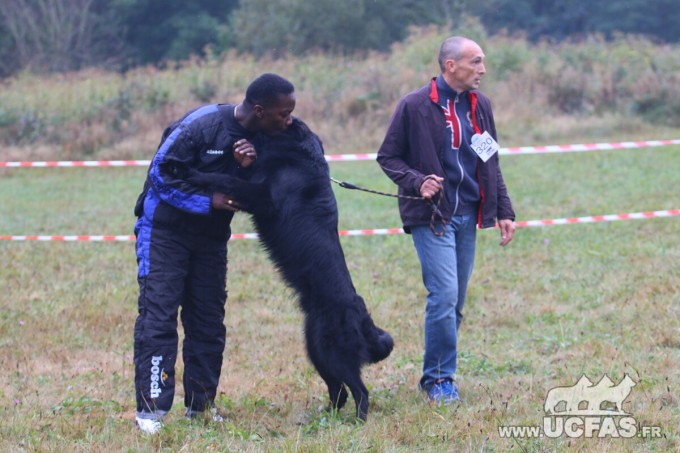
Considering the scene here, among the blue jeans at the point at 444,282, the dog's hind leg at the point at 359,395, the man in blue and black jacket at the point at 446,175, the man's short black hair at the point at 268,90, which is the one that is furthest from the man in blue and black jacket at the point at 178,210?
the blue jeans at the point at 444,282

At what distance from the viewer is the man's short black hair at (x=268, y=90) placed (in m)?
4.20

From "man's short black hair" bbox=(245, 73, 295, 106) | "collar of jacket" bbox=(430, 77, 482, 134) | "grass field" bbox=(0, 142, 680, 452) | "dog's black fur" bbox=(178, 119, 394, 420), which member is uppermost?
"man's short black hair" bbox=(245, 73, 295, 106)

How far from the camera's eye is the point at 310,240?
4.39m

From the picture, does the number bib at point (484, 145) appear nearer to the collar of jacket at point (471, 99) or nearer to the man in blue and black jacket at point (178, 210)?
the collar of jacket at point (471, 99)

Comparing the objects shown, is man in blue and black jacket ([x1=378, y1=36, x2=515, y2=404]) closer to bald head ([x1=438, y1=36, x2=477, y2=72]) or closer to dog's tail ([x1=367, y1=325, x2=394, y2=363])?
bald head ([x1=438, y1=36, x2=477, y2=72])

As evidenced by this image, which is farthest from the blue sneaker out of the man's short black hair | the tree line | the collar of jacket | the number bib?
the tree line

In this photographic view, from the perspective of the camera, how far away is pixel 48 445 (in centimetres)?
411

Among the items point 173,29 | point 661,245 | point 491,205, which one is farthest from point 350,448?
point 173,29

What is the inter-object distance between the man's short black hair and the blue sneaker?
178cm

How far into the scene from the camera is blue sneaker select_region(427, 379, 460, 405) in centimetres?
479

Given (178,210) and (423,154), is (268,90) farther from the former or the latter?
(423,154)

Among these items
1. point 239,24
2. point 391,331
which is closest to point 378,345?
point 391,331

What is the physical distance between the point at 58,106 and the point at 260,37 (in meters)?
19.1

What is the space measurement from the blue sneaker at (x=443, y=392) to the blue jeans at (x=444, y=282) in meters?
0.03
